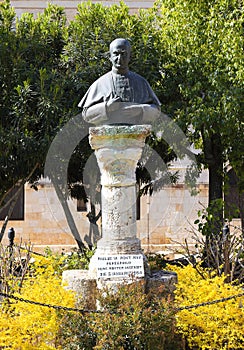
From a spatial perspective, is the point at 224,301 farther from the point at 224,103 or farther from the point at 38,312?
the point at 224,103

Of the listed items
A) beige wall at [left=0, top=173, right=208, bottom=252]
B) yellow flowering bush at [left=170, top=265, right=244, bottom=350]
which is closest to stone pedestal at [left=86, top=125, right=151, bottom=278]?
yellow flowering bush at [left=170, top=265, right=244, bottom=350]

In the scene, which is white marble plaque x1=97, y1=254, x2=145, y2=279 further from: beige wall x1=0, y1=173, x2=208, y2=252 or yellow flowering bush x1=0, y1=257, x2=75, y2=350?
beige wall x1=0, y1=173, x2=208, y2=252

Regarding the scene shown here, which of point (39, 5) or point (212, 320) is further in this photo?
point (39, 5)

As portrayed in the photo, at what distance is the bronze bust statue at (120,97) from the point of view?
7391mm

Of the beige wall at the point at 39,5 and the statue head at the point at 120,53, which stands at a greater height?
the beige wall at the point at 39,5

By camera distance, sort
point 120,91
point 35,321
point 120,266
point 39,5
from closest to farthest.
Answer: point 35,321 → point 120,266 → point 120,91 → point 39,5

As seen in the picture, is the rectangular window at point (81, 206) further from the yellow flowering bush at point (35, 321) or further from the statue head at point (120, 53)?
the yellow flowering bush at point (35, 321)

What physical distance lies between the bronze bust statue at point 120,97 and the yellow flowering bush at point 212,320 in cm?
198

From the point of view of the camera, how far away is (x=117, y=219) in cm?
753

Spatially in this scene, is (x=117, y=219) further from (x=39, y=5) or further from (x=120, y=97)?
(x=39, y=5)

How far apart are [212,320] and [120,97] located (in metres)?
2.59

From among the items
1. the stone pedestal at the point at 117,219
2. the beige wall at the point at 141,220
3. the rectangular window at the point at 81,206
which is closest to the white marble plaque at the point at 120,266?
the stone pedestal at the point at 117,219

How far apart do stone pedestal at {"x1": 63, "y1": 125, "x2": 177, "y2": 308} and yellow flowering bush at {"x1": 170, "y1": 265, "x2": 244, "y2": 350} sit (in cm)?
42

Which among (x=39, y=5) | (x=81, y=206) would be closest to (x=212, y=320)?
(x=81, y=206)
